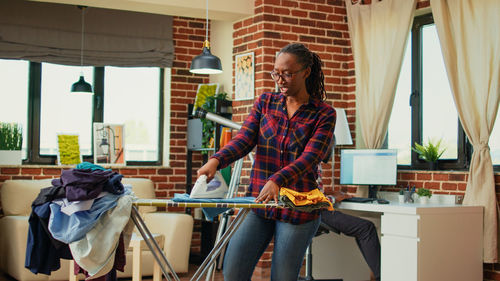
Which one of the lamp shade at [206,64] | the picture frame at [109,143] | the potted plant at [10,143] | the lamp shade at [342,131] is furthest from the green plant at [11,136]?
the lamp shade at [342,131]

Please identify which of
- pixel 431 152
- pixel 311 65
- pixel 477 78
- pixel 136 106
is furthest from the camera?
pixel 136 106

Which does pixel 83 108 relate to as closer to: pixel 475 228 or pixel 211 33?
pixel 211 33

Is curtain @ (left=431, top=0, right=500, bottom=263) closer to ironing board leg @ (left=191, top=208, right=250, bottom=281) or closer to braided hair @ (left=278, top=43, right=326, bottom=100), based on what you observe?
braided hair @ (left=278, top=43, right=326, bottom=100)

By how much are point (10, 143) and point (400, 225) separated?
12.1 feet

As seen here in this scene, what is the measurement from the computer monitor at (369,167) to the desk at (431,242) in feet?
1.97

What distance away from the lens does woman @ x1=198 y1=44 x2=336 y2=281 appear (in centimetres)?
262

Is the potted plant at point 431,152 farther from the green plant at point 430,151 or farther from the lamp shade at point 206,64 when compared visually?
the lamp shade at point 206,64

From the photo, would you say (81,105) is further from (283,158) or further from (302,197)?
(302,197)

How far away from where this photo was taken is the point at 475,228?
15.2 feet

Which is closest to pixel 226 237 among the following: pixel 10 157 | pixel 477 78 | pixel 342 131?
pixel 477 78

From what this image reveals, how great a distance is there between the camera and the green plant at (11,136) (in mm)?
6141

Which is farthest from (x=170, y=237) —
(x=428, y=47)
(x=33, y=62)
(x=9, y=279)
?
(x=428, y=47)

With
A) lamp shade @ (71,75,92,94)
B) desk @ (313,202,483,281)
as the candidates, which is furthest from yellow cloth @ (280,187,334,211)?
lamp shade @ (71,75,92,94)

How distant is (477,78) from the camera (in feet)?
15.8
